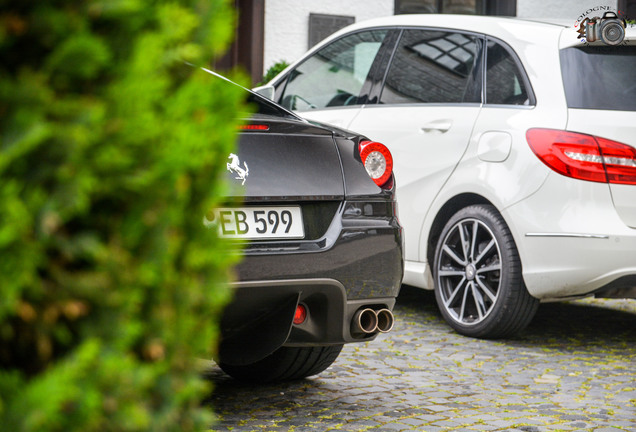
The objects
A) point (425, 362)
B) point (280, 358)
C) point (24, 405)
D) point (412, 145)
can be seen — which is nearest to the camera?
point (24, 405)

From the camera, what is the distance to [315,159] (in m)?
3.85

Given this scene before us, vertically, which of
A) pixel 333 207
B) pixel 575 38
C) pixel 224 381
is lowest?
pixel 224 381

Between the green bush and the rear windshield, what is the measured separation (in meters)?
4.10

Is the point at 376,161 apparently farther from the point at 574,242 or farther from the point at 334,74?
the point at 334,74

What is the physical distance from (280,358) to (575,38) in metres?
2.43

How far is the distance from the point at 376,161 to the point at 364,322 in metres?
0.65

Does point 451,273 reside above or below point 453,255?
below

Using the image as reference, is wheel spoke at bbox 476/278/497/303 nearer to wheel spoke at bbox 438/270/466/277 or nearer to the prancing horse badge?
wheel spoke at bbox 438/270/466/277

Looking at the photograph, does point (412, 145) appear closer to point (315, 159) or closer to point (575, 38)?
point (575, 38)

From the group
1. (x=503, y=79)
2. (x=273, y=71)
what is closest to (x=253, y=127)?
(x=503, y=79)

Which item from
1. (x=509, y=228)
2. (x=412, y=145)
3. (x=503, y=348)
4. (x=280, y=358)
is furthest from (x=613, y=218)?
(x=280, y=358)

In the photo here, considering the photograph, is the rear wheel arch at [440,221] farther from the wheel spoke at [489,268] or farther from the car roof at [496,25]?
the car roof at [496,25]

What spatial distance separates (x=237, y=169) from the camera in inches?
142

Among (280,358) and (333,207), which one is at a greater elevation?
(333,207)
